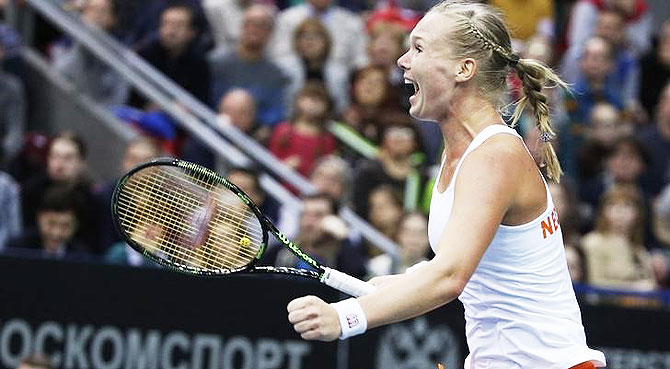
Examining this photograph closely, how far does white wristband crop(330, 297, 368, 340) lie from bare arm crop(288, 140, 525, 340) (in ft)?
0.05

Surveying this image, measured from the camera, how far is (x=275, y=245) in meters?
8.42

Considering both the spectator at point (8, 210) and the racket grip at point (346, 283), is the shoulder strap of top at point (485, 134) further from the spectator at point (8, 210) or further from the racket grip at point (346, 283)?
the spectator at point (8, 210)

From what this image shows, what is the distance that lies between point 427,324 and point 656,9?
687 cm

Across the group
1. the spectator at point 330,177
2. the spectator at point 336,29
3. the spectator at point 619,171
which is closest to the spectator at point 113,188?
the spectator at point 330,177

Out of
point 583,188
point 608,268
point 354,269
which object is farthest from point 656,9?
point 354,269

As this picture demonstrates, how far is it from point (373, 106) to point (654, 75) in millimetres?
2973

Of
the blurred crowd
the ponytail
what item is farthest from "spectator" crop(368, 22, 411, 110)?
the ponytail

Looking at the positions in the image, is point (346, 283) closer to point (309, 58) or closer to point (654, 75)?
point (309, 58)

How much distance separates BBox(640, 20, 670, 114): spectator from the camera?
12016 millimetres

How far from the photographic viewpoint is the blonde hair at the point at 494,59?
424 cm

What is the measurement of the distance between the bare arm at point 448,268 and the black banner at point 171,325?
12.8 feet

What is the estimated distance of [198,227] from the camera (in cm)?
498

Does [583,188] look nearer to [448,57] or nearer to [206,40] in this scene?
[206,40]

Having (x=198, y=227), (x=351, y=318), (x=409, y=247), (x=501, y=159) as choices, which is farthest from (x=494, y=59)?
(x=409, y=247)
